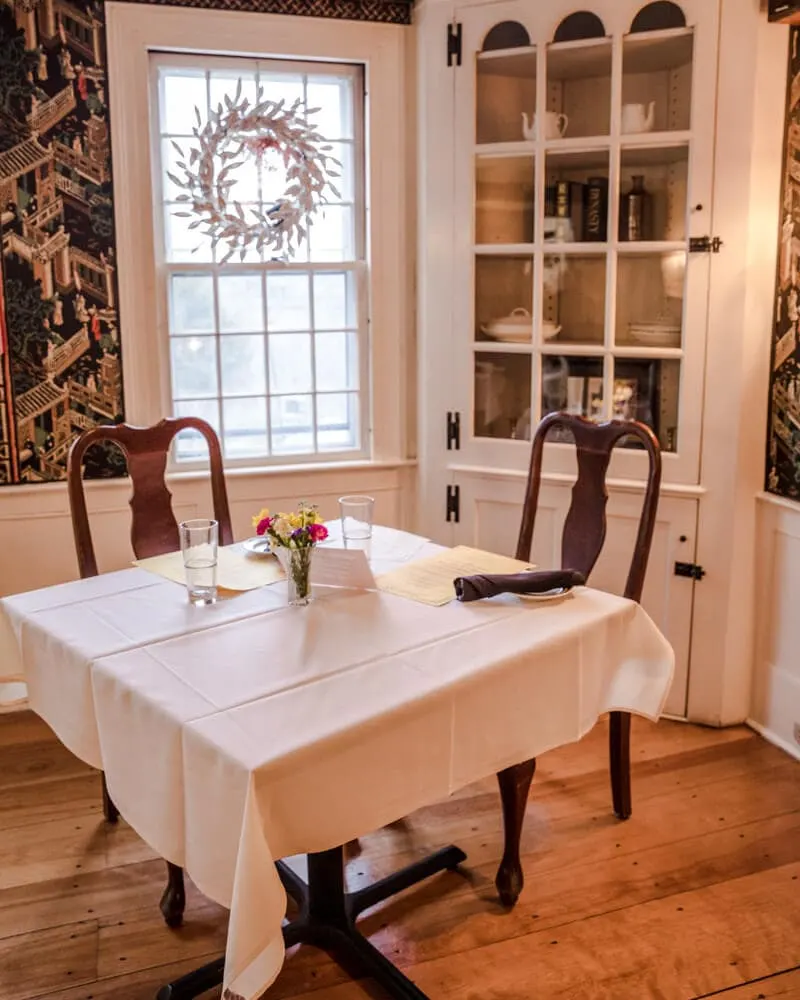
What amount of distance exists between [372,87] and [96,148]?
94 cm

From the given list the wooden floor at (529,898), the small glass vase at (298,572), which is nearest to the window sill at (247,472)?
the wooden floor at (529,898)

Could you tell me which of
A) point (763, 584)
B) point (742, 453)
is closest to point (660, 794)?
point (763, 584)

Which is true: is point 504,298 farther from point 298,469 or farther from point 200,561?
point 200,561

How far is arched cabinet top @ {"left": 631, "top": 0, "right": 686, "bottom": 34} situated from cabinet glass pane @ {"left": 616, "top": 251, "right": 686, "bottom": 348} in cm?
66

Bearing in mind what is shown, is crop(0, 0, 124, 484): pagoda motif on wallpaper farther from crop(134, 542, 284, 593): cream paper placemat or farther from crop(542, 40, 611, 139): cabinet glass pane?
crop(542, 40, 611, 139): cabinet glass pane

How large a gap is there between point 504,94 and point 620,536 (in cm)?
148

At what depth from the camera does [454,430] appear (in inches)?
142

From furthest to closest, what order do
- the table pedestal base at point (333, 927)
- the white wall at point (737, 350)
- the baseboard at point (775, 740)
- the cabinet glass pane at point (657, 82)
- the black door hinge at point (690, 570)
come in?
the black door hinge at point (690, 570)
the baseboard at point (775, 740)
the cabinet glass pane at point (657, 82)
the white wall at point (737, 350)
the table pedestal base at point (333, 927)

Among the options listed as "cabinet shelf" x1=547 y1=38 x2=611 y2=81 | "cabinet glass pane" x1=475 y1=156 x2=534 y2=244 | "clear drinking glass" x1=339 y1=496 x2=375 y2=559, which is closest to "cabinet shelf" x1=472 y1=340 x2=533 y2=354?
"cabinet glass pane" x1=475 y1=156 x2=534 y2=244

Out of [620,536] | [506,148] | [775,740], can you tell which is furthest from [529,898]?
[506,148]

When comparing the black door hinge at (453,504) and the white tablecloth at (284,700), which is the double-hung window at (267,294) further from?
the white tablecloth at (284,700)

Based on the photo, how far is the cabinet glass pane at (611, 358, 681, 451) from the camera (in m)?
3.31

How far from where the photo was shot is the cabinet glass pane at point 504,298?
136 inches

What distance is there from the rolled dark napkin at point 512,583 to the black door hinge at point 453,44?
1.91 m
